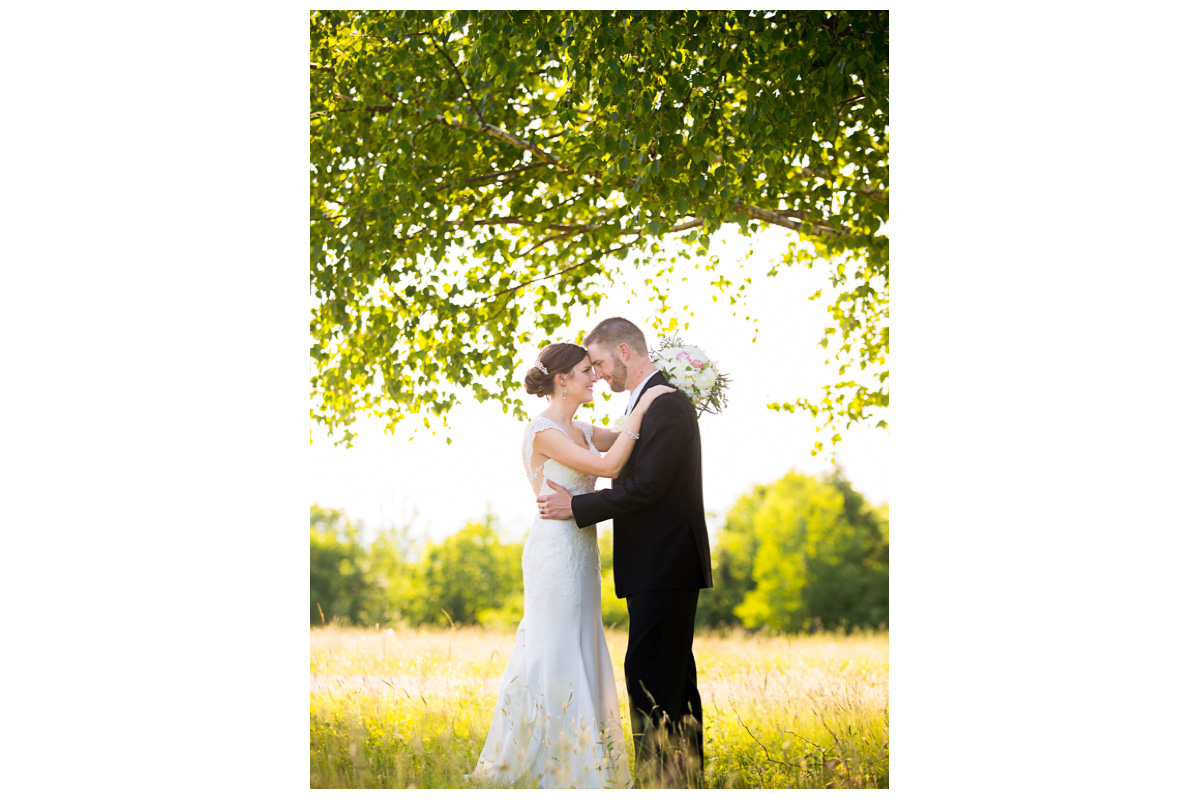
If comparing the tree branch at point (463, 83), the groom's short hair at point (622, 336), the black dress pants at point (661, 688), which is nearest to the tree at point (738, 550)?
the tree branch at point (463, 83)

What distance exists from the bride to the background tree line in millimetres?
19122

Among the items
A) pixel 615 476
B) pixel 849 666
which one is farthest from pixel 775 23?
pixel 849 666

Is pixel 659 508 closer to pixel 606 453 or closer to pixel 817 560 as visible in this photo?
pixel 606 453

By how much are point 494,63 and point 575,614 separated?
3.10 m

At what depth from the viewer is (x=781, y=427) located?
17547 mm

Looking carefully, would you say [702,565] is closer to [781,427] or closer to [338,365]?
[338,365]

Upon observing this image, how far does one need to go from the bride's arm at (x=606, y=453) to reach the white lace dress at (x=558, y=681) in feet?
0.25

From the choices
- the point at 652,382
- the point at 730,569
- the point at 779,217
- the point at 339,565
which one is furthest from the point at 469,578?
the point at 652,382

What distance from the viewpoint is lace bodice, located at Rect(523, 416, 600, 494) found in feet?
13.9

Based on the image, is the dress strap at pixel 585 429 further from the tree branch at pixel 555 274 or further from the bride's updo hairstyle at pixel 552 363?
the tree branch at pixel 555 274

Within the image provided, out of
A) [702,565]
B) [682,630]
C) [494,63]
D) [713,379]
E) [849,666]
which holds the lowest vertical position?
[849,666]

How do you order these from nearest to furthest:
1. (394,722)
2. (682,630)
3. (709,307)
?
(682,630) < (394,722) < (709,307)

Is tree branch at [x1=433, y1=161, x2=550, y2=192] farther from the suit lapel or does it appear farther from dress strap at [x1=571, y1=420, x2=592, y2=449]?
the suit lapel

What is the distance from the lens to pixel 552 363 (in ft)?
14.1
